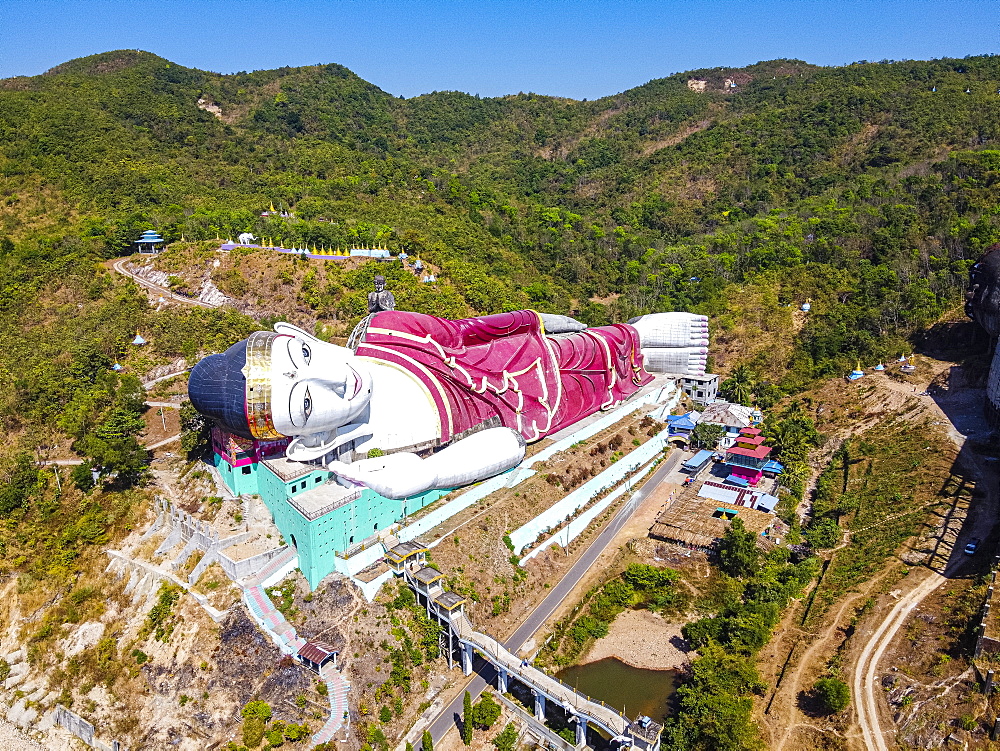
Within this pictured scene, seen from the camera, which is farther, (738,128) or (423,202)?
(738,128)

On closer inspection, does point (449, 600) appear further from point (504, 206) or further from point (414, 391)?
point (504, 206)

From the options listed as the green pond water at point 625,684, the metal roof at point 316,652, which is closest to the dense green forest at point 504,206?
the metal roof at point 316,652

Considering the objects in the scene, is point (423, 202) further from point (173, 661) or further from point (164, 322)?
point (173, 661)

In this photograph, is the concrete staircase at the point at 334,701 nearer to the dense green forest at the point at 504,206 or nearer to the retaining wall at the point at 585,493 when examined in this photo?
the retaining wall at the point at 585,493

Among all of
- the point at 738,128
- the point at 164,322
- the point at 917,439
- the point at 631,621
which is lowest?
the point at 631,621

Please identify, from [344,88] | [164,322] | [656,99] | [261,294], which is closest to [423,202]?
[261,294]

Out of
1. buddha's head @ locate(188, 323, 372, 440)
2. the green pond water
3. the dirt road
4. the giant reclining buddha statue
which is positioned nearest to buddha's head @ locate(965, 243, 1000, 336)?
the dirt road

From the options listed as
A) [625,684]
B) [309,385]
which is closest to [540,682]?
[625,684]
